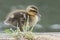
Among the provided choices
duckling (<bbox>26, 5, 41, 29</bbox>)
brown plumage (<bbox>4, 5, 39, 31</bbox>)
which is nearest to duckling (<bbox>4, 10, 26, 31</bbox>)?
brown plumage (<bbox>4, 5, 39, 31</bbox>)

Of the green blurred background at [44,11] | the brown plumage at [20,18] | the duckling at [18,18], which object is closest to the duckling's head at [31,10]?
the brown plumage at [20,18]

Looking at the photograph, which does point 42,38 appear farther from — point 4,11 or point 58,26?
point 4,11

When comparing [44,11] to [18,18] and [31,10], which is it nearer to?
[31,10]

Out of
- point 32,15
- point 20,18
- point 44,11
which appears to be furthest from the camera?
point 44,11

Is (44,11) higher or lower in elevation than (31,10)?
higher

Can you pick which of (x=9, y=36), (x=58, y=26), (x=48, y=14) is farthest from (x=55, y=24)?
(x=9, y=36)

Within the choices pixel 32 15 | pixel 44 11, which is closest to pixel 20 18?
pixel 32 15

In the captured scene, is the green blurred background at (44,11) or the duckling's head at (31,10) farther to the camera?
the green blurred background at (44,11)

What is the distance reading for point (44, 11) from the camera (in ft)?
29.6

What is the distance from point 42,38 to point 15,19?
40.7 inches

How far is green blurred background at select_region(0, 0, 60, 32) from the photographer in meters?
7.24

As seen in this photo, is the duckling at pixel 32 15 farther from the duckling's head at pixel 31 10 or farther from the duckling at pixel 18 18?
the duckling at pixel 18 18

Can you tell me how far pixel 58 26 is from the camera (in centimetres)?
744

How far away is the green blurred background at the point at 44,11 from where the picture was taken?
7238mm
